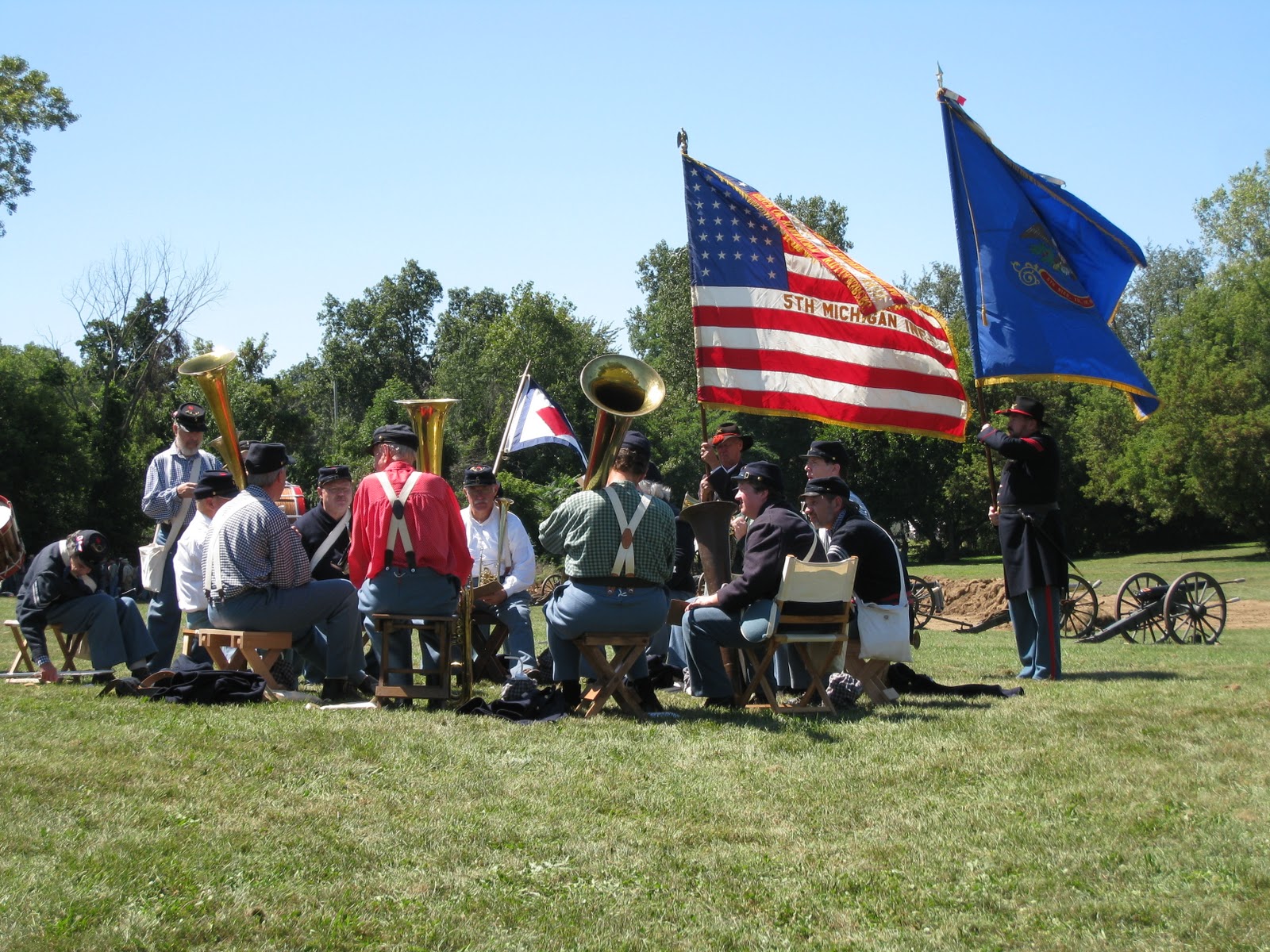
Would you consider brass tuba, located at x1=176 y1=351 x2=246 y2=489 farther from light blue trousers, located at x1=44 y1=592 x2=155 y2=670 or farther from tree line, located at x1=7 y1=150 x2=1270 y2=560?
tree line, located at x1=7 y1=150 x2=1270 y2=560

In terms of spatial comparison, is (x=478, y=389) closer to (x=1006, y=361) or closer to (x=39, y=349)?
(x=39, y=349)

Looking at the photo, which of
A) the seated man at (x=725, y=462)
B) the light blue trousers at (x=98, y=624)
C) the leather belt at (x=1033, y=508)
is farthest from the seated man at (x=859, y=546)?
the light blue trousers at (x=98, y=624)

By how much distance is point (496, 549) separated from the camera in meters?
9.49

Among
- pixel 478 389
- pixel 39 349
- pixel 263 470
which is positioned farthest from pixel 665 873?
pixel 39 349

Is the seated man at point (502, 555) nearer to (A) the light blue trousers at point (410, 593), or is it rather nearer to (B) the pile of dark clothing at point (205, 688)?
(A) the light blue trousers at point (410, 593)

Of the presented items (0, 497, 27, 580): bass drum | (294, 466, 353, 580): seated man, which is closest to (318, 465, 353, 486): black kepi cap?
(294, 466, 353, 580): seated man

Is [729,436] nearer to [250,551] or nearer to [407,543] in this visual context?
[407,543]

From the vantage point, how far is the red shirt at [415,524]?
7.41 metres

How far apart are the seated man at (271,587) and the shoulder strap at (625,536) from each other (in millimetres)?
1837

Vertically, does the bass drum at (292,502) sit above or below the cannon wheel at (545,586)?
above

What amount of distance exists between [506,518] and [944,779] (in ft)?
14.4

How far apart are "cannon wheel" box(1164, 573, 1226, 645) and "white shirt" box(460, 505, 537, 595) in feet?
25.7

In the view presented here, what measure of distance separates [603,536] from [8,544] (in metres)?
6.35

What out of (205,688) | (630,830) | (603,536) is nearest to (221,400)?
(205,688)
